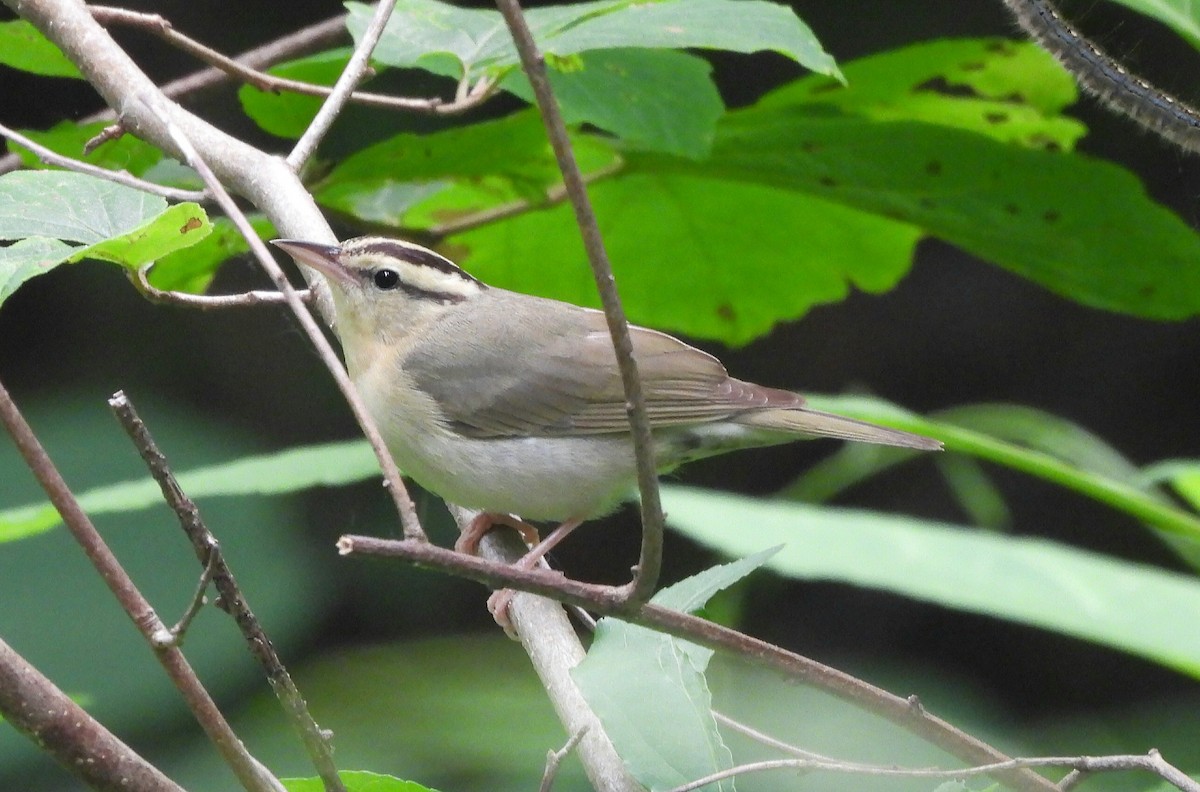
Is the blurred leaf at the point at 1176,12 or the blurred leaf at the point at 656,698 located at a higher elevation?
the blurred leaf at the point at 1176,12

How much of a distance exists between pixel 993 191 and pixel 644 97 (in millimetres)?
999

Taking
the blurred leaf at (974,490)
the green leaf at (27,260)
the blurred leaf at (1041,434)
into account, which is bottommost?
the blurred leaf at (974,490)

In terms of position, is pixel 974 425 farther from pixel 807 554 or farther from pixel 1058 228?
pixel 807 554

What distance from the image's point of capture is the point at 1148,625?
115 centimetres

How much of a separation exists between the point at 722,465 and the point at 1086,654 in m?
1.89

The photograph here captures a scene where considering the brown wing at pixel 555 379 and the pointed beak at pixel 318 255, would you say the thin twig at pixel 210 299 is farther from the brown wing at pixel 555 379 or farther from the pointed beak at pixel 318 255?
the brown wing at pixel 555 379

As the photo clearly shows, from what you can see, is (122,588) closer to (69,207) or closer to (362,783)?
(362,783)

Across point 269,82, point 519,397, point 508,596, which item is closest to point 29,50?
point 269,82

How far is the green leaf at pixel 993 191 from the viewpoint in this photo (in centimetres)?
334

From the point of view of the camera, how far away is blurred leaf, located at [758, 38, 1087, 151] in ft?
12.1

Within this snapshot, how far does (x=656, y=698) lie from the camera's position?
1489 mm

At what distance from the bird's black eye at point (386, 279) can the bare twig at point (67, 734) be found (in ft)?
5.53

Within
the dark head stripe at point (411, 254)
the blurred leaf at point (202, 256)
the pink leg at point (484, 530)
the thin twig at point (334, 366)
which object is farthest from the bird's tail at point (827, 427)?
the thin twig at point (334, 366)

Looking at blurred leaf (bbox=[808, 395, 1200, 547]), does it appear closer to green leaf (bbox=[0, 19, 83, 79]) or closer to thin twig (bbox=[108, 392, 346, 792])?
thin twig (bbox=[108, 392, 346, 792])
